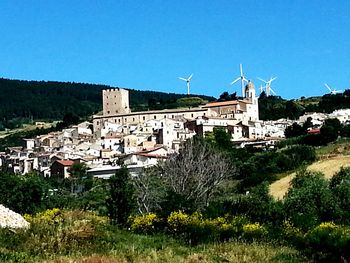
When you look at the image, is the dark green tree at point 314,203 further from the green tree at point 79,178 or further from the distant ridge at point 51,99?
the distant ridge at point 51,99

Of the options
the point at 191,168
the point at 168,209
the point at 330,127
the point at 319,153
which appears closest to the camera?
the point at 168,209

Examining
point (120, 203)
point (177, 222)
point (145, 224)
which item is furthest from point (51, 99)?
point (177, 222)

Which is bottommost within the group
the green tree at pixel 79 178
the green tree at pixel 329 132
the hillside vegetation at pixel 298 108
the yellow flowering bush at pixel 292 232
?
the yellow flowering bush at pixel 292 232

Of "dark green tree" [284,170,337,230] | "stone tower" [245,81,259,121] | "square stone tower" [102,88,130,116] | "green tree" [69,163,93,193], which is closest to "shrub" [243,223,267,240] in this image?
"dark green tree" [284,170,337,230]

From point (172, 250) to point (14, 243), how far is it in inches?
111

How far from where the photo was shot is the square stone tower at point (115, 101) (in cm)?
10800

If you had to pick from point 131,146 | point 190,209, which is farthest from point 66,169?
point 190,209

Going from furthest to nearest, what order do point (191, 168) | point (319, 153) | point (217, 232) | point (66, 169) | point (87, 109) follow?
1. point (87, 109)
2. point (66, 169)
3. point (319, 153)
4. point (191, 168)
5. point (217, 232)

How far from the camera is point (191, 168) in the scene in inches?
1458

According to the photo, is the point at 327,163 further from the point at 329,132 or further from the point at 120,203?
the point at 120,203

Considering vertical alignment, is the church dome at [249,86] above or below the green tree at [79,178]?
above

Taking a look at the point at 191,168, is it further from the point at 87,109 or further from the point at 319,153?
the point at 87,109

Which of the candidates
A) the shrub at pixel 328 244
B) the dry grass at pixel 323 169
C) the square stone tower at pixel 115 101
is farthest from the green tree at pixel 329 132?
the shrub at pixel 328 244

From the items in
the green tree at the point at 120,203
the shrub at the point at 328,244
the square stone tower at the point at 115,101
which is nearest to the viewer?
the shrub at the point at 328,244
